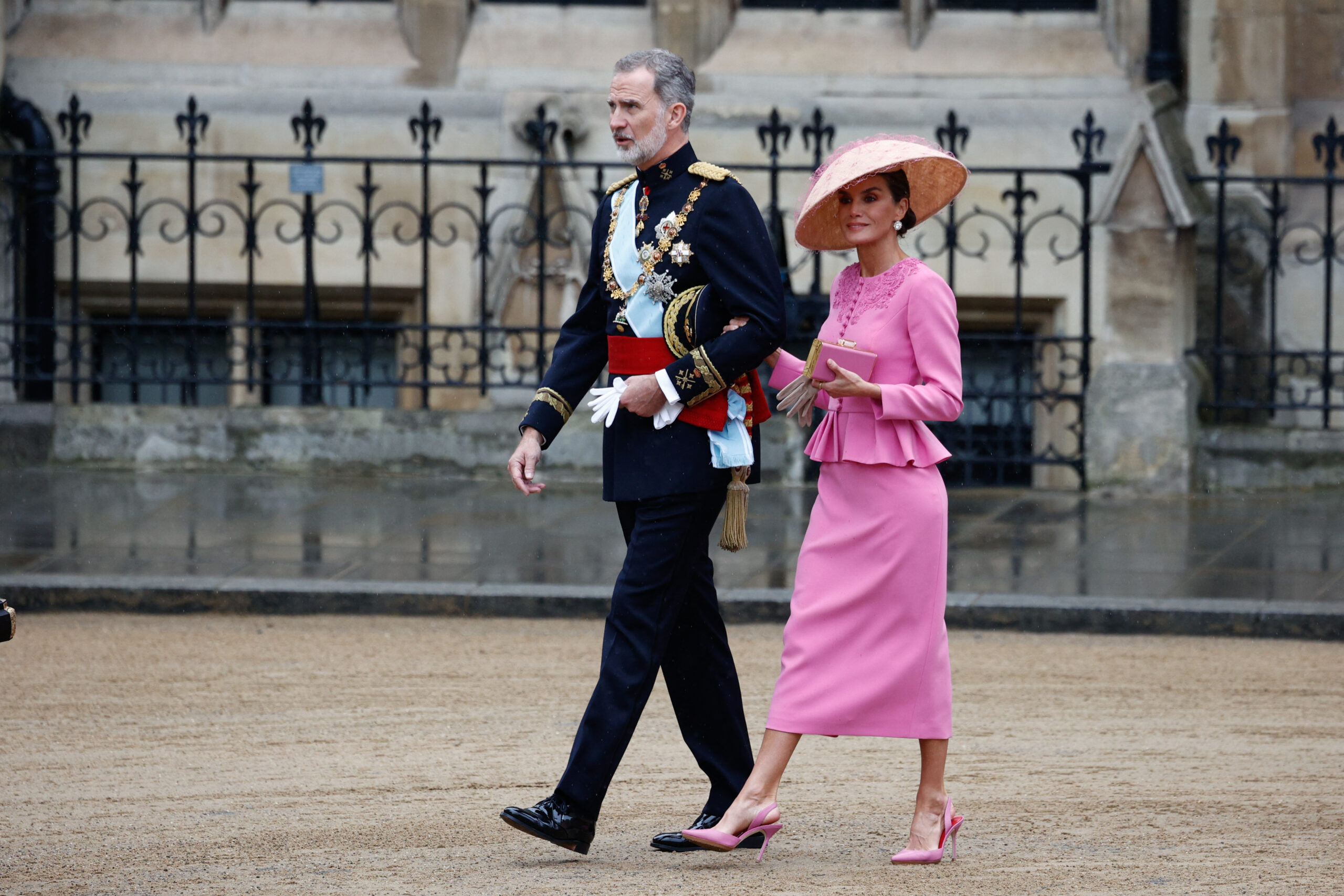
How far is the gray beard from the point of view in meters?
4.39

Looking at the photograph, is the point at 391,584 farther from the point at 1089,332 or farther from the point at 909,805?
the point at 1089,332

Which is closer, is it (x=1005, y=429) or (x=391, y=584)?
(x=391, y=584)

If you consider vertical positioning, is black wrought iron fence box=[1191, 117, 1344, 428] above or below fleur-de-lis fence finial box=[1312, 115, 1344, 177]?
below

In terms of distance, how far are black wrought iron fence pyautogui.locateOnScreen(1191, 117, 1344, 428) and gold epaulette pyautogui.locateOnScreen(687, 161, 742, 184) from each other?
7.20 meters

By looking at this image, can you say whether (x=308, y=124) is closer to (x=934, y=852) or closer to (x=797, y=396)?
(x=797, y=396)

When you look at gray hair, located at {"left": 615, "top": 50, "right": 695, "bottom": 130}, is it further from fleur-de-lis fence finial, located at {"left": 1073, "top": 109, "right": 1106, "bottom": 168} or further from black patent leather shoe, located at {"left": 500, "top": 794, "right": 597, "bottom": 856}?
fleur-de-lis fence finial, located at {"left": 1073, "top": 109, "right": 1106, "bottom": 168}

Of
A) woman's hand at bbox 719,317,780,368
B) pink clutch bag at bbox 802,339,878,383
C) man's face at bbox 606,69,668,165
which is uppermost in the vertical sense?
man's face at bbox 606,69,668,165

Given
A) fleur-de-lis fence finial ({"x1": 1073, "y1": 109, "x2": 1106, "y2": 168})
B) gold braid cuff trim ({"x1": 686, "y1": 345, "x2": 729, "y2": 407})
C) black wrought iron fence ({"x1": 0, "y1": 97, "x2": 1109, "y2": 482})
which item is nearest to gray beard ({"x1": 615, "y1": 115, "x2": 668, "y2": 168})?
gold braid cuff trim ({"x1": 686, "y1": 345, "x2": 729, "y2": 407})

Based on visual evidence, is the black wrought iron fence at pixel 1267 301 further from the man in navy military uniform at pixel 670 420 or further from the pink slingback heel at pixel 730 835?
the pink slingback heel at pixel 730 835

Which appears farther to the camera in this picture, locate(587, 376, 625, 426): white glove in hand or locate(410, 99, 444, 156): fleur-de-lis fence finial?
locate(410, 99, 444, 156): fleur-de-lis fence finial

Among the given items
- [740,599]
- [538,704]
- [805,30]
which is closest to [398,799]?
[538,704]

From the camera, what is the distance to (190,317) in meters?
11.3

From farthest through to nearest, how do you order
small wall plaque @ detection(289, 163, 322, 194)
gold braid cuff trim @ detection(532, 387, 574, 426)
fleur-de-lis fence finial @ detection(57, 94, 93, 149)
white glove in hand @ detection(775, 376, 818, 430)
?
small wall plaque @ detection(289, 163, 322, 194), fleur-de-lis fence finial @ detection(57, 94, 93, 149), gold braid cuff trim @ detection(532, 387, 574, 426), white glove in hand @ detection(775, 376, 818, 430)

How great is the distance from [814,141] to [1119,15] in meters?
2.17
